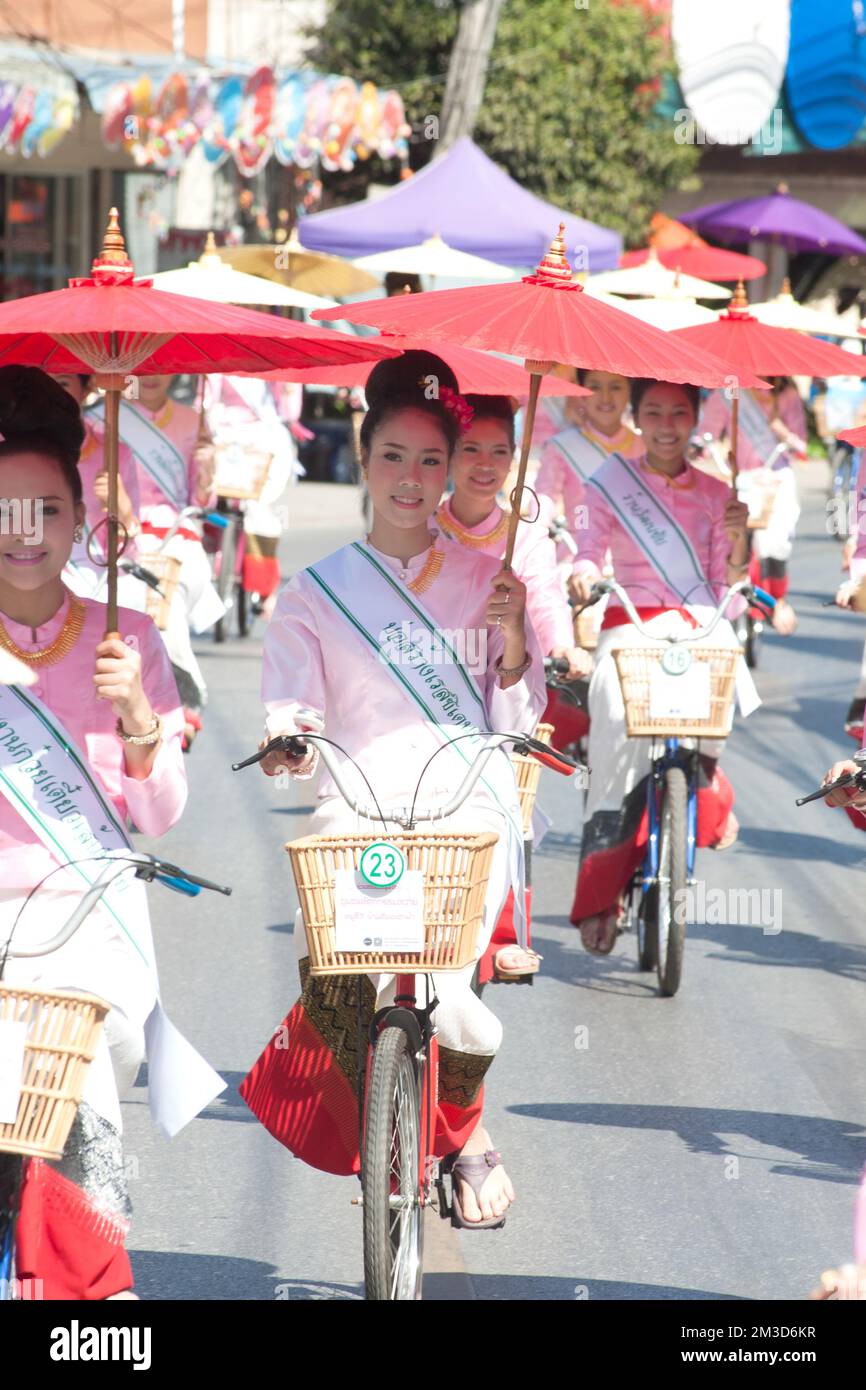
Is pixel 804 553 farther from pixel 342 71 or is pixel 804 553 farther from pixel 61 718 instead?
pixel 61 718

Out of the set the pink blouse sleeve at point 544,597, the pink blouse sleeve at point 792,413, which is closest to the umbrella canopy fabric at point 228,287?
the pink blouse sleeve at point 544,597

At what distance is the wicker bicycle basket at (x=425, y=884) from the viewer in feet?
12.9

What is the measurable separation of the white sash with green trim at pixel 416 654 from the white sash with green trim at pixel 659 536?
2.90 m

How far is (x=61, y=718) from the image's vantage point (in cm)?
399

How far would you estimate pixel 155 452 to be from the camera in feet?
31.4

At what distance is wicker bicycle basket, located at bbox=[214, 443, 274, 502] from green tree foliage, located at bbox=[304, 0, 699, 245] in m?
16.2

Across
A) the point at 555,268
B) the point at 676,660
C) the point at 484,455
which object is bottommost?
the point at 676,660

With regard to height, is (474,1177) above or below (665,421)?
below

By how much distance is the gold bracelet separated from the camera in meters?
3.89

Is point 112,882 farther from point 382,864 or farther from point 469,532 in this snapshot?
point 469,532

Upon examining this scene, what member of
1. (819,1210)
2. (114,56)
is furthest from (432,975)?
(114,56)

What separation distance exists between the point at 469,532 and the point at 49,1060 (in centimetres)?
362

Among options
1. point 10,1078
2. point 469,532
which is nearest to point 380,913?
point 10,1078

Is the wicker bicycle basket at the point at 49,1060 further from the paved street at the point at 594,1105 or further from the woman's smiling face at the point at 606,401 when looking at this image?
the woman's smiling face at the point at 606,401
